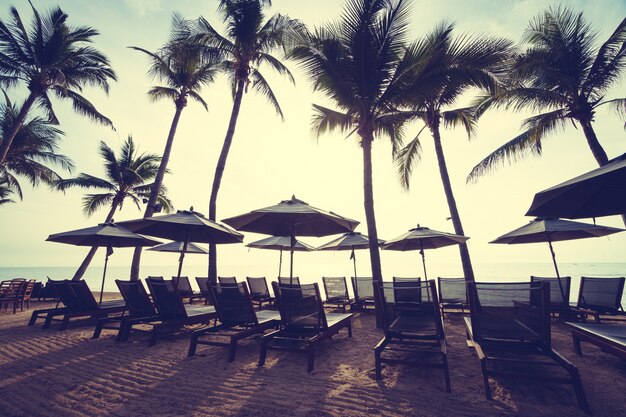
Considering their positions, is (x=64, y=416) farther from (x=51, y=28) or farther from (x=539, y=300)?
(x=51, y=28)

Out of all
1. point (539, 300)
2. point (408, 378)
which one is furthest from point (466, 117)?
point (408, 378)

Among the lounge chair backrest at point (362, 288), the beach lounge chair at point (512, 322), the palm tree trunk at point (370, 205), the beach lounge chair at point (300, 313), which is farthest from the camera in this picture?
the lounge chair backrest at point (362, 288)

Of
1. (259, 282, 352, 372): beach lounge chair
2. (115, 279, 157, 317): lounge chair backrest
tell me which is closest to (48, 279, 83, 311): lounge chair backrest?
(115, 279, 157, 317): lounge chair backrest

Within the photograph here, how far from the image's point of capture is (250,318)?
15.5 ft

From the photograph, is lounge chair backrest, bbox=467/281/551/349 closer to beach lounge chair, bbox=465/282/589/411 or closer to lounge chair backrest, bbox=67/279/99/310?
beach lounge chair, bbox=465/282/589/411

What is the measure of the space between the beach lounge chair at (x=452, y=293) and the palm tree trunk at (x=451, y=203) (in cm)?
296

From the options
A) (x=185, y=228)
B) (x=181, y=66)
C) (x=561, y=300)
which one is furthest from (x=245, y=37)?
(x=561, y=300)

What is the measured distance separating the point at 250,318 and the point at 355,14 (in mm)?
7727

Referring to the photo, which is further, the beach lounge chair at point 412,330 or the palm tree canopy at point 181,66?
the palm tree canopy at point 181,66

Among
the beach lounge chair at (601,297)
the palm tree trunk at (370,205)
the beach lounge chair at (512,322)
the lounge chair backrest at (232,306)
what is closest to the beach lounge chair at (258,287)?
the palm tree trunk at (370,205)

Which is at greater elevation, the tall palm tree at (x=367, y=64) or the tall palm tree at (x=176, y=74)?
the tall palm tree at (x=176, y=74)

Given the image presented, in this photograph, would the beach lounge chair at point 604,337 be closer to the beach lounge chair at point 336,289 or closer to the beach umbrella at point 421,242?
the beach umbrella at point 421,242

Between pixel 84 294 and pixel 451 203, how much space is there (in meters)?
11.8

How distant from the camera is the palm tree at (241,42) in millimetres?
11016
